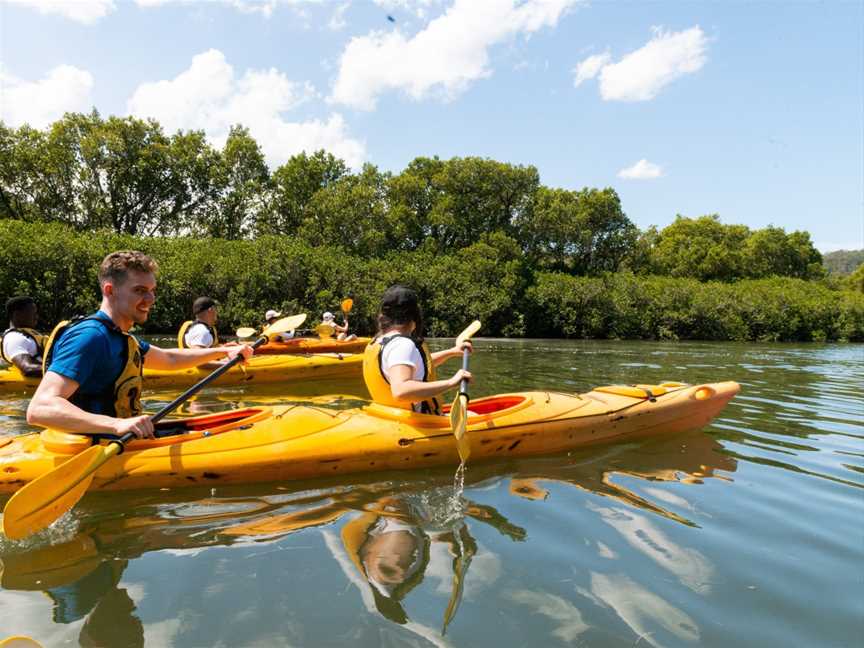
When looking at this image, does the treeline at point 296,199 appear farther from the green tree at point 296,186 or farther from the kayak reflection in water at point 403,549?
the kayak reflection in water at point 403,549

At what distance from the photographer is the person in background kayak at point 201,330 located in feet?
21.0

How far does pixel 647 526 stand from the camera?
9.96 ft

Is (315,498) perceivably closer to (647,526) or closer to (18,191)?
(647,526)

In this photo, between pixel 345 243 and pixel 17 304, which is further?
pixel 345 243

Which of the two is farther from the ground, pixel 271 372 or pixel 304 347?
pixel 304 347

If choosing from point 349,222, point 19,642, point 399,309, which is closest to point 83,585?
point 19,642

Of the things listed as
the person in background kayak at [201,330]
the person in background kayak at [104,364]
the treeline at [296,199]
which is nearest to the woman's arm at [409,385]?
the person in background kayak at [104,364]

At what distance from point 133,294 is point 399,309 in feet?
4.68

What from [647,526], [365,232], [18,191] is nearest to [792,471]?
[647,526]

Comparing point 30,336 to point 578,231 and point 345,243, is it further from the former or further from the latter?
point 578,231

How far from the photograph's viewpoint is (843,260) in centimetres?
15825

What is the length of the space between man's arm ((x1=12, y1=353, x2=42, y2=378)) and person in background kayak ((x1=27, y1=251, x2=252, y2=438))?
140 inches

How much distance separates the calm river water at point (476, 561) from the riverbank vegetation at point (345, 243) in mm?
18298

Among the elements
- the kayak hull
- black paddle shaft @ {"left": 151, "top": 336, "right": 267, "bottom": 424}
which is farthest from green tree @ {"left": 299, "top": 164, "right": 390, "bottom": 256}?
black paddle shaft @ {"left": 151, "top": 336, "right": 267, "bottom": 424}
